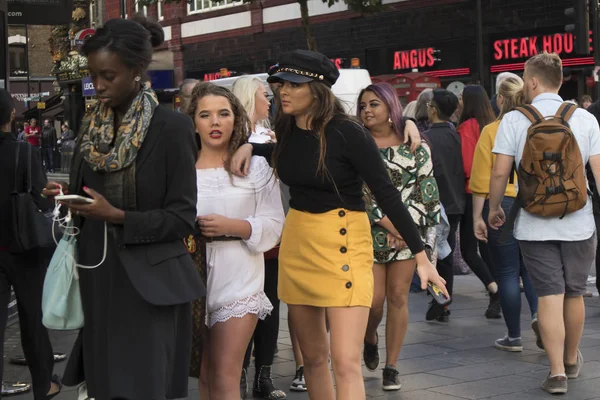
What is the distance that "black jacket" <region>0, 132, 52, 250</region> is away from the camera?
6.67 metres

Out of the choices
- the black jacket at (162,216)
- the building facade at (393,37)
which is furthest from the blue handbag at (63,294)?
the building facade at (393,37)

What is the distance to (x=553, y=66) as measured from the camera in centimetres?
723

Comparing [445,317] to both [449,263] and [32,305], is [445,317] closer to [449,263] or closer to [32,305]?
[449,263]

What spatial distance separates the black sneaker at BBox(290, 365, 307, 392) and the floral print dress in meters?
0.86

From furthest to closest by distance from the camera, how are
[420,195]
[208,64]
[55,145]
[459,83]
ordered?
[55,145] < [208,64] < [459,83] < [420,195]

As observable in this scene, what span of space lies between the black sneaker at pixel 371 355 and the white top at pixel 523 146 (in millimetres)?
1220

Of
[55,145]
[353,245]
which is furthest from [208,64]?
[353,245]

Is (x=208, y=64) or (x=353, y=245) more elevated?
(x=208, y=64)

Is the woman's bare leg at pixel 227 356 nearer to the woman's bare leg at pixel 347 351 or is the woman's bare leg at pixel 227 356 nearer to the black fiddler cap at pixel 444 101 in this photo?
the woman's bare leg at pixel 347 351

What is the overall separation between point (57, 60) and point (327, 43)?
21.2 metres

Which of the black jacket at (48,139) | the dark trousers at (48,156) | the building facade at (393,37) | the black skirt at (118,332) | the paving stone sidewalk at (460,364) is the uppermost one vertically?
the building facade at (393,37)

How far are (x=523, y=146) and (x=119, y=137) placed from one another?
3.56 meters

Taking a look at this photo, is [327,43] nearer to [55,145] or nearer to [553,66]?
[55,145]

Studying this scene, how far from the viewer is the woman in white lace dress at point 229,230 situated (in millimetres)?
5391
